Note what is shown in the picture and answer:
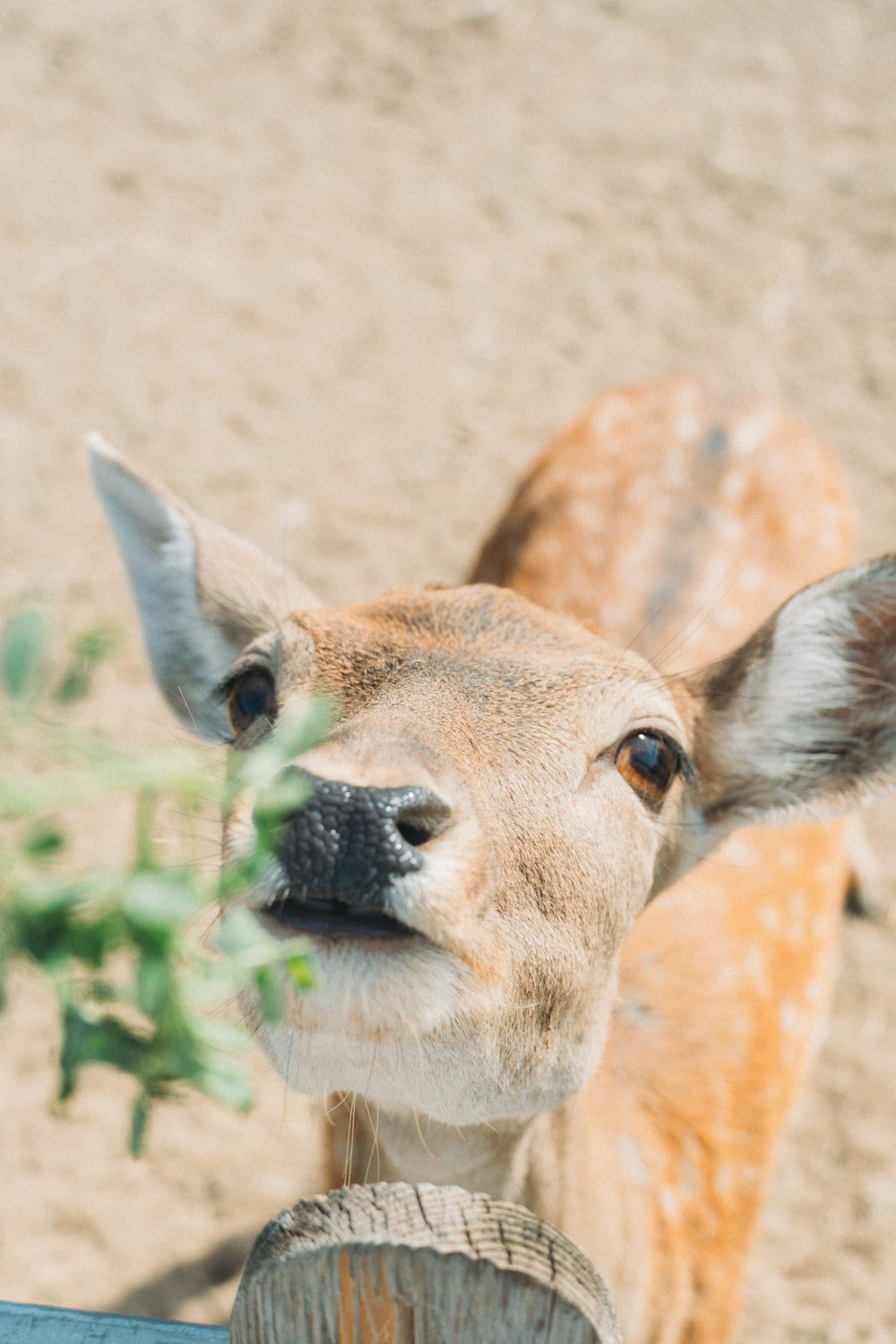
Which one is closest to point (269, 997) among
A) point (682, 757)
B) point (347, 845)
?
point (347, 845)

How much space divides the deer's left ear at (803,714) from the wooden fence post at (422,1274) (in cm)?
131

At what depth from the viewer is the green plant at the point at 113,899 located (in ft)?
2.64

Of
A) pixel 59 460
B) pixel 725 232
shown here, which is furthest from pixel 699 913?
pixel 725 232

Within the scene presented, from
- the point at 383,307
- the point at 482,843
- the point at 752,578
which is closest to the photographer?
the point at 482,843

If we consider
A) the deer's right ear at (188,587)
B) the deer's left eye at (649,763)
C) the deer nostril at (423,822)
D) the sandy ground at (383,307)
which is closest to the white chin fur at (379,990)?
the deer nostril at (423,822)

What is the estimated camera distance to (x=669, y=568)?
358 cm

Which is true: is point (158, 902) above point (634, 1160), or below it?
above

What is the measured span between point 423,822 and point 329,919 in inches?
6.0

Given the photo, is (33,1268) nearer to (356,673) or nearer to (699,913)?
(699,913)

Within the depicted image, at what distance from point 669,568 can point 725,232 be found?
3.97m

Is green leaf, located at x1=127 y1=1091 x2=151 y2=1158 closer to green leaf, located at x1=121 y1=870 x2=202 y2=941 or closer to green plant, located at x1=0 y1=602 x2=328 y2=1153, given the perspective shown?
green plant, located at x1=0 y1=602 x2=328 y2=1153

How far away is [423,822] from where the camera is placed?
1541 millimetres

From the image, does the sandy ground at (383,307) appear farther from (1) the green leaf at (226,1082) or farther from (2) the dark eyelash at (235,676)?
(1) the green leaf at (226,1082)

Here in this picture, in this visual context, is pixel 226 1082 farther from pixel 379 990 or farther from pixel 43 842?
pixel 379 990
